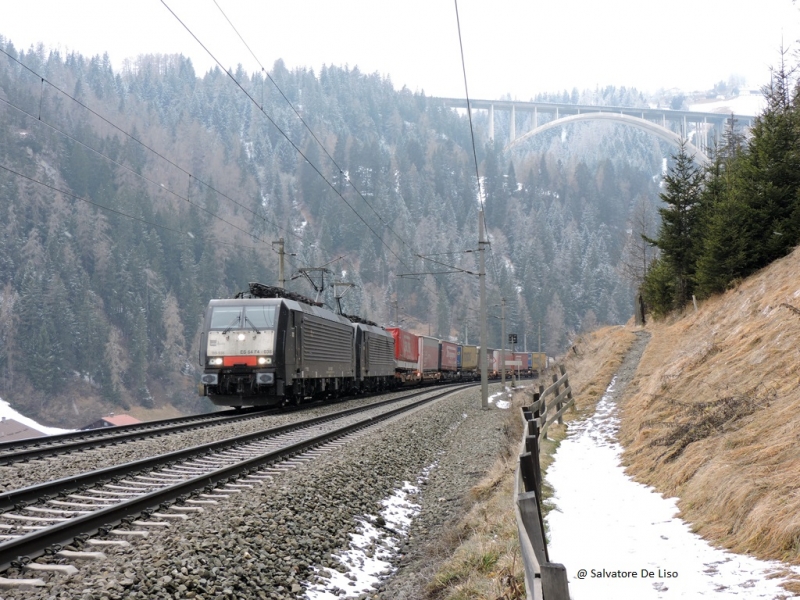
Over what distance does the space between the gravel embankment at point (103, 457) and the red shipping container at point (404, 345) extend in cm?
2611

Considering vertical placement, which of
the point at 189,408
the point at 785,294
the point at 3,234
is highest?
the point at 3,234

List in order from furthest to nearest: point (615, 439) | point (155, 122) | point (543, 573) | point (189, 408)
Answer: point (155, 122)
point (189, 408)
point (615, 439)
point (543, 573)

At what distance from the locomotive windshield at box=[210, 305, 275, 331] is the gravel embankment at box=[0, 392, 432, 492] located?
4.68 metres

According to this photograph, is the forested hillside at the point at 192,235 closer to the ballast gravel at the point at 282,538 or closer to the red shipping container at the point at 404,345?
the red shipping container at the point at 404,345

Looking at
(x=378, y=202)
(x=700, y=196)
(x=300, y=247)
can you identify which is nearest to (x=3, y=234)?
(x=300, y=247)

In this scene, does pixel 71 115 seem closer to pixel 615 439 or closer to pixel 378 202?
pixel 378 202

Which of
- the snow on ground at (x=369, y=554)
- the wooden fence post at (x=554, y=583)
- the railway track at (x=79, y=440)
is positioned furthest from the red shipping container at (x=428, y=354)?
the wooden fence post at (x=554, y=583)

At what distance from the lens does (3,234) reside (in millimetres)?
107188

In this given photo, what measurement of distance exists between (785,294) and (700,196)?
18.1m

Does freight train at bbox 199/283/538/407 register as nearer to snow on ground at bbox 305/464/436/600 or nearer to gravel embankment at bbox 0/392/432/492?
gravel embankment at bbox 0/392/432/492

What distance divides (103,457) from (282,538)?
536 centimetres

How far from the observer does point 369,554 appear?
7445 millimetres

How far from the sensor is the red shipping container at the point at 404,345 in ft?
139

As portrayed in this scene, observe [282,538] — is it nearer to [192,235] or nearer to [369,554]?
[369,554]
